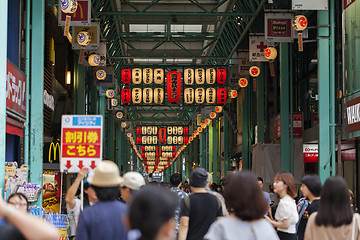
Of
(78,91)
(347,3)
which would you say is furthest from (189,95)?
(347,3)

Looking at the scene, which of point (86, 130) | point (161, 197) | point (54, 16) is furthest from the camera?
point (54, 16)

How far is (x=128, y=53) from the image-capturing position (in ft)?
116

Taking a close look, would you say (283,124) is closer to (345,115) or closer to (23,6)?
(345,115)

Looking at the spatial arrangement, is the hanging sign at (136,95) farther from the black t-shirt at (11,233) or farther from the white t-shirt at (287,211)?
the black t-shirt at (11,233)

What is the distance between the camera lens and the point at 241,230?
415 centimetres

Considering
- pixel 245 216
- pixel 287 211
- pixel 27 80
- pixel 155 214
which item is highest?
pixel 27 80

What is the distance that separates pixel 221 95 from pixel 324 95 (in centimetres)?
1265

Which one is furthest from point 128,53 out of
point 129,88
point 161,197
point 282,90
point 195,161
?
point 161,197

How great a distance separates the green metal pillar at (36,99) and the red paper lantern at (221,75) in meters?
13.6

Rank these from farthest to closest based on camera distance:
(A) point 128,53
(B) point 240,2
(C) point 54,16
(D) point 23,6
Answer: (A) point 128,53 → (B) point 240,2 → (C) point 54,16 → (D) point 23,6

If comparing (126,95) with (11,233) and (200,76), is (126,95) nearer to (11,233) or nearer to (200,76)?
(200,76)

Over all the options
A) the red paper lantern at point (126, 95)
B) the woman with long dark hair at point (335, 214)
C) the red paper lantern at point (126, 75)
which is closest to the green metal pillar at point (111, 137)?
the red paper lantern at point (126, 95)

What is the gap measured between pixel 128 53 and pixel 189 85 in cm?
971

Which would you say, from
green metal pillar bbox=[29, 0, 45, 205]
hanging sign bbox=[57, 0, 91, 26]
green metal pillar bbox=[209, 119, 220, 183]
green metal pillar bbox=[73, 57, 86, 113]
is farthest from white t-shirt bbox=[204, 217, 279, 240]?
green metal pillar bbox=[209, 119, 220, 183]
